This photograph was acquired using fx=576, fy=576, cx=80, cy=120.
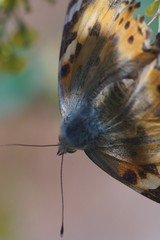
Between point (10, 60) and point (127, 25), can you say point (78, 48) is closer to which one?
point (127, 25)

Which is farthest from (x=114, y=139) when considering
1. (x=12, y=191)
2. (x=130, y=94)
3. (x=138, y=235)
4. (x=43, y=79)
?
(x=138, y=235)

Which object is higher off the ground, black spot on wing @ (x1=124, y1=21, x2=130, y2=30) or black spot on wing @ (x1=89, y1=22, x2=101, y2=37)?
black spot on wing @ (x1=89, y1=22, x2=101, y2=37)

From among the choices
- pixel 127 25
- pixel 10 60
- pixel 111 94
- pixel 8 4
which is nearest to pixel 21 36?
pixel 10 60

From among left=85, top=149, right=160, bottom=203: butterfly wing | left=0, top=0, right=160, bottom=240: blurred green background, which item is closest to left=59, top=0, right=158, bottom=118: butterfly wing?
left=85, top=149, right=160, bottom=203: butterfly wing

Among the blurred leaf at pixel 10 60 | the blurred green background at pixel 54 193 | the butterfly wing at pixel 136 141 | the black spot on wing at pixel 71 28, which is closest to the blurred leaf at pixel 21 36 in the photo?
the blurred leaf at pixel 10 60

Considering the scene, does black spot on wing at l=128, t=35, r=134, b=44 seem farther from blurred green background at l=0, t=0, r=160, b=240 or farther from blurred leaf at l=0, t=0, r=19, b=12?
A: blurred green background at l=0, t=0, r=160, b=240

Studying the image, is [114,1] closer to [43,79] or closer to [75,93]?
[75,93]
